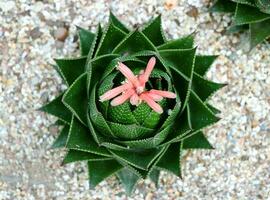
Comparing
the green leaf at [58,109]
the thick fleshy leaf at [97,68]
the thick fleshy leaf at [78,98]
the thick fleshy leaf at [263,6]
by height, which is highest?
the thick fleshy leaf at [263,6]

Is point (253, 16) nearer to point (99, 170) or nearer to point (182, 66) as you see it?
point (182, 66)

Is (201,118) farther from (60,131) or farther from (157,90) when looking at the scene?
(60,131)

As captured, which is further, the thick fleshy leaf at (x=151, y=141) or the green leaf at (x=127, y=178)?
the green leaf at (x=127, y=178)

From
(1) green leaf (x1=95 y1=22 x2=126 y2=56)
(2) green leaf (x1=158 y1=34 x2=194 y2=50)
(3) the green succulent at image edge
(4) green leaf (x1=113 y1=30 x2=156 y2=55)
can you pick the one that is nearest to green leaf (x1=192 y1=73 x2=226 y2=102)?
(3) the green succulent at image edge

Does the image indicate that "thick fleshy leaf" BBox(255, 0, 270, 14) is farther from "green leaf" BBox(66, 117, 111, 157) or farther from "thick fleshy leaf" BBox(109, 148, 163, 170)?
"green leaf" BBox(66, 117, 111, 157)

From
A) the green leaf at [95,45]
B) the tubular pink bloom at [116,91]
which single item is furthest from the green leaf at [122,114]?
the green leaf at [95,45]

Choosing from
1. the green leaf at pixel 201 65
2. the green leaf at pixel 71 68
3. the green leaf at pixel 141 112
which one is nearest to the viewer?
the green leaf at pixel 141 112

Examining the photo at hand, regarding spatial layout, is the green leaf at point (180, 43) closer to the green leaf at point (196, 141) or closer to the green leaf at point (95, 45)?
the green leaf at point (95, 45)

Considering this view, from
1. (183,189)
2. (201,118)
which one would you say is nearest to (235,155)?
(183,189)
